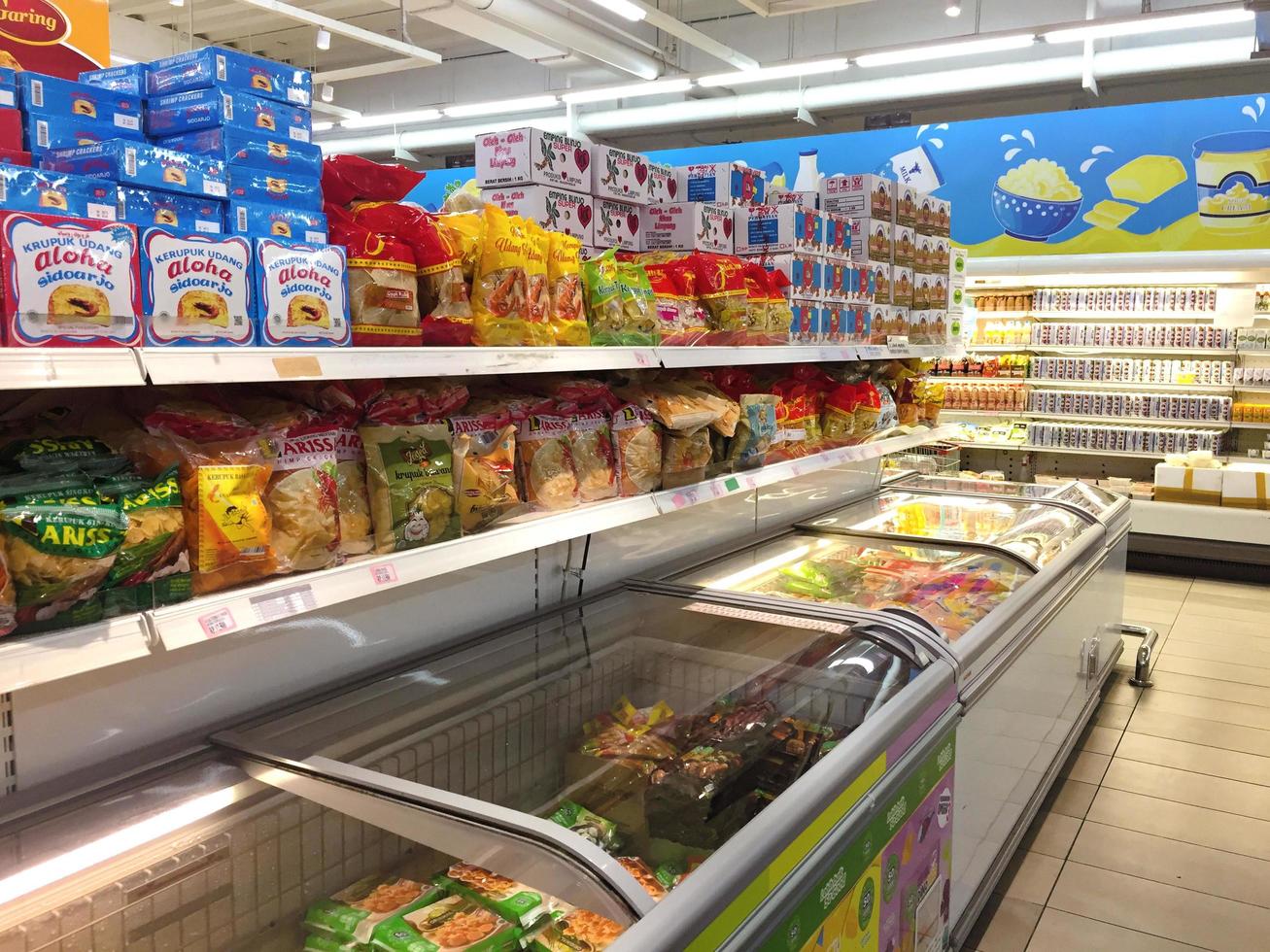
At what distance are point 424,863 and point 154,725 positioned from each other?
0.55 meters

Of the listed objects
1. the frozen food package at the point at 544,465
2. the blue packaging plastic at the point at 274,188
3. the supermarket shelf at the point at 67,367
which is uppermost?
the blue packaging plastic at the point at 274,188

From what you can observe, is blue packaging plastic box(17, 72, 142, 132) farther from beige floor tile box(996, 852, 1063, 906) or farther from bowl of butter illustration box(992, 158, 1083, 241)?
bowl of butter illustration box(992, 158, 1083, 241)

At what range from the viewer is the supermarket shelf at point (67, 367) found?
124 cm

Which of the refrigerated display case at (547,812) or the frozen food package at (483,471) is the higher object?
the frozen food package at (483,471)

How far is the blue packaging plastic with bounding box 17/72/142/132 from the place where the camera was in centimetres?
167

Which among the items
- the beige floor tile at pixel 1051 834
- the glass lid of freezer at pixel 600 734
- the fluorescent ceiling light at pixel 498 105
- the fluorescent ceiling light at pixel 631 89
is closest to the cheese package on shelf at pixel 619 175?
the glass lid of freezer at pixel 600 734

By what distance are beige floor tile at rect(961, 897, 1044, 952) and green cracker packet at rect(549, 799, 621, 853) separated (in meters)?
1.73

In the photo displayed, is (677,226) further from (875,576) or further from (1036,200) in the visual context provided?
(1036,200)

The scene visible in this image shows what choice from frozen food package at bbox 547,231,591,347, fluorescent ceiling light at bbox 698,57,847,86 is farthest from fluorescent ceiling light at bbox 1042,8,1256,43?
frozen food package at bbox 547,231,591,347

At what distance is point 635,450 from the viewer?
2.59m

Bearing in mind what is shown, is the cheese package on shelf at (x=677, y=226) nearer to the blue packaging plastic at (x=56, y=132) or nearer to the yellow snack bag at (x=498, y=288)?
the yellow snack bag at (x=498, y=288)

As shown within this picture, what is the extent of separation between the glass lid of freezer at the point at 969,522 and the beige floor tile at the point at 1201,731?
39.9 inches

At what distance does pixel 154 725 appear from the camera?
180 centimetres

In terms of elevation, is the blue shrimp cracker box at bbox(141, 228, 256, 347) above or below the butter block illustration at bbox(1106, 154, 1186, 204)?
below
